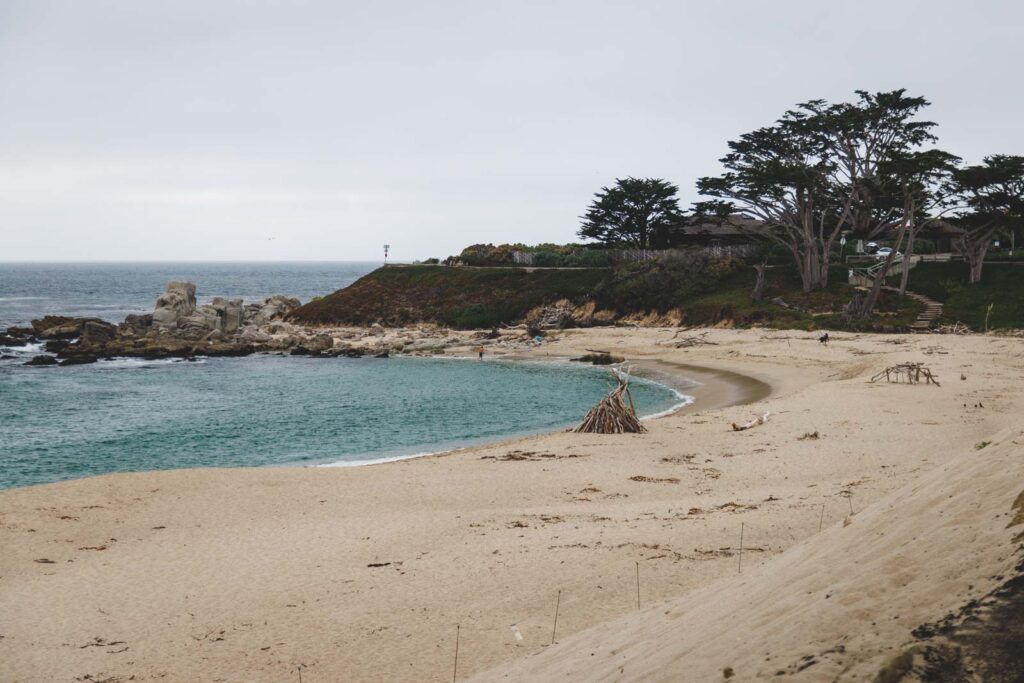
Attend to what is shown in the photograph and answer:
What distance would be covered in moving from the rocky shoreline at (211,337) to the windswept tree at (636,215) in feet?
59.5

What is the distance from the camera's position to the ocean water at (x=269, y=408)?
26875mm

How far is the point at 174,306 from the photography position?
68.0 meters

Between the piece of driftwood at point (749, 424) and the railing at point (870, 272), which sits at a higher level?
the railing at point (870, 272)

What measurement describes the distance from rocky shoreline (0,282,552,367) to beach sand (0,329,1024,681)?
1449 inches

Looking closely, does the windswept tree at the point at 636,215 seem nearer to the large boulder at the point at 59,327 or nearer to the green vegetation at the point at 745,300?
the green vegetation at the point at 745,300

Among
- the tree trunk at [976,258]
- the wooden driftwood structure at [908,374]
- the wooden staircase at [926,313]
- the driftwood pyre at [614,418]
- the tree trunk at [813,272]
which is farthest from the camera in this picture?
the tree trunk at [813,272]

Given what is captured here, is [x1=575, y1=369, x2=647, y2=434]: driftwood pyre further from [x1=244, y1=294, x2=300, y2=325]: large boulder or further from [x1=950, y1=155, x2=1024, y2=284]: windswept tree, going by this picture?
[x1=244, y1=294, x2=300, y2=325]: large boulder

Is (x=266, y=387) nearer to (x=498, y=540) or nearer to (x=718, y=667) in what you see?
(x=498, y=540)

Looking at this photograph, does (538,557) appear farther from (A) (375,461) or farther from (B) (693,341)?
(B) (693,341)

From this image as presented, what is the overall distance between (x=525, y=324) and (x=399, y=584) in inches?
2180

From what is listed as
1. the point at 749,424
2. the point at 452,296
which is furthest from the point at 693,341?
the point at 452,296

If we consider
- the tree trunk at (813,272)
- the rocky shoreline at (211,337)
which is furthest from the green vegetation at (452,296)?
the tree trunk at (813,272)

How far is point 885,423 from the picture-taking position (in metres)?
22.4

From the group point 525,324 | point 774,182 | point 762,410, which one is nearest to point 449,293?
point 525,324
